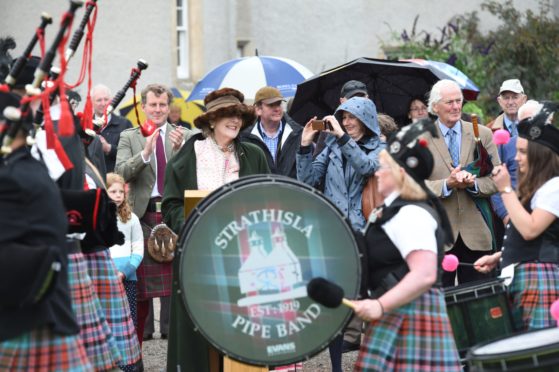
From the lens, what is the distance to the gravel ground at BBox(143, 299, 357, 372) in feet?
28.5

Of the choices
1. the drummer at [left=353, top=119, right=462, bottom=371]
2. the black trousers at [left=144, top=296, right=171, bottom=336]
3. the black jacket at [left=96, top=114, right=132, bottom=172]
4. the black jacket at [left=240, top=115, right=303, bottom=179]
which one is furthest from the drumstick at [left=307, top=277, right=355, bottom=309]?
the black jacket at [left=96, top=114, right=132, bottom=172]

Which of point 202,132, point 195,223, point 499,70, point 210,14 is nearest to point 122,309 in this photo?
point 202,132

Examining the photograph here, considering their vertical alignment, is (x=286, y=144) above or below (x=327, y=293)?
above

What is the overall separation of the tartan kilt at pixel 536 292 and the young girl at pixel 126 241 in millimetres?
3279

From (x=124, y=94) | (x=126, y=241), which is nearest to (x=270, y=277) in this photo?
(x=124, y=94)

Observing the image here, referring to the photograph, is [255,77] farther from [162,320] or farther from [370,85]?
[162,320]

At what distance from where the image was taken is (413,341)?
5.29m

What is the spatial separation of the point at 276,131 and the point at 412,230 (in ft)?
14.3

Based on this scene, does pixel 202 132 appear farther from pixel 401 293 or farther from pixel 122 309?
pixel 401 293

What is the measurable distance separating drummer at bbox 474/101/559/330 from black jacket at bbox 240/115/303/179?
2781 mm

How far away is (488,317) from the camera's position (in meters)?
6.38

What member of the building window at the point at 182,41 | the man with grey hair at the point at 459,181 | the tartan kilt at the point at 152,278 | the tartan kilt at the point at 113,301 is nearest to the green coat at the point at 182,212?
the tartan kilt at the point at 113,301

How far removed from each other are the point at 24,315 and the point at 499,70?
54.2 ft

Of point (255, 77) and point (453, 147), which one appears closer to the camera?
point (453, 147)
